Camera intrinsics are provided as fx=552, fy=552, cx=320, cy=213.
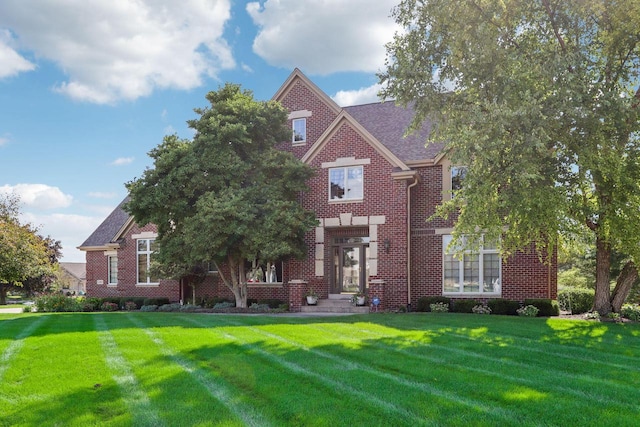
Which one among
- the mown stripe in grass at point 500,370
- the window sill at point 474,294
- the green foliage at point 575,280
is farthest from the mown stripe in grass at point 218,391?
the green foliage at point 575,280

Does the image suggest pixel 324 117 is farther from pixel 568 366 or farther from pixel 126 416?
pixel 126 416

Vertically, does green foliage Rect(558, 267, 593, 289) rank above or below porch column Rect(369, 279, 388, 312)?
below

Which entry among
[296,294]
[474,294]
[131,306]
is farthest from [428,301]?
[131,306]

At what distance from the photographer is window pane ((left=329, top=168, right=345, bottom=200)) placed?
71.1 feet

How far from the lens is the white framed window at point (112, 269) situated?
1141 inches

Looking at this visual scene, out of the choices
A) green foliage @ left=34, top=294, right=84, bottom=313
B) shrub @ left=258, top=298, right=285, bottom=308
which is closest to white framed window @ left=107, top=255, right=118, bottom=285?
green foliage @ left=34, top=294, right=84, bottom=313

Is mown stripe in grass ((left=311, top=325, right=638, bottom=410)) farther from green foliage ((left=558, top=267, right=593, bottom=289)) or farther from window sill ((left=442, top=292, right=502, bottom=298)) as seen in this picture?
green foliage ((left=558, top=267, right=593, bottom=289))

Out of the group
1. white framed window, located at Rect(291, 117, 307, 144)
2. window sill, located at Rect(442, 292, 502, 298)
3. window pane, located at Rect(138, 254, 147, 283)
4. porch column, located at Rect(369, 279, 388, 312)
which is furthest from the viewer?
window pane, located at Rect(138, 254, 147, 283)

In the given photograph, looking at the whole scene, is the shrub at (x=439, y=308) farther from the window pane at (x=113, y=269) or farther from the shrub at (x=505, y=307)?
the window pane at (x=113, y=269)

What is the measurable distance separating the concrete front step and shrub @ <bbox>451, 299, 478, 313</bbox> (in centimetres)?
318

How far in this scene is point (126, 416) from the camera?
5945 millimetres

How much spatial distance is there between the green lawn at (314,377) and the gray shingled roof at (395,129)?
33.6 feet

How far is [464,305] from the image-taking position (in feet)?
64.5

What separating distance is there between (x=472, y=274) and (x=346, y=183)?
586 centimetres
